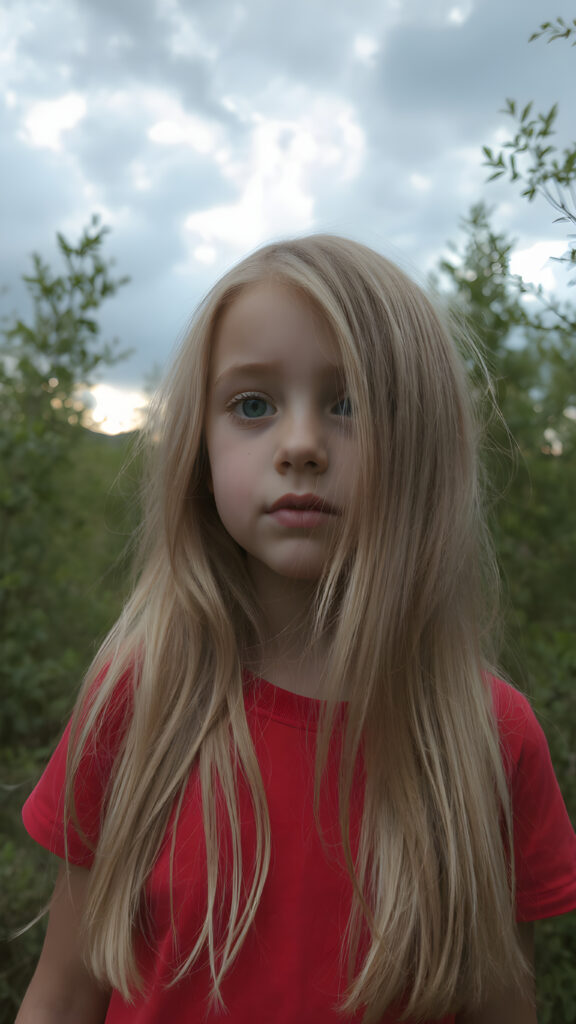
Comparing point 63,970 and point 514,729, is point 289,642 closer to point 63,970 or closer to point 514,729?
point 514,729

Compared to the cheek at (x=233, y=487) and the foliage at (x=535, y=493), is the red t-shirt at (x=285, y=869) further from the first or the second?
the foliage at (x=535, y=493)

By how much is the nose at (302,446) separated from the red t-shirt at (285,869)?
1.39ft

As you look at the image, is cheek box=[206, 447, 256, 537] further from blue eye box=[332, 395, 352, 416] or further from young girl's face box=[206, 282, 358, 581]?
blue eye box=[332, 395, 352, 416]

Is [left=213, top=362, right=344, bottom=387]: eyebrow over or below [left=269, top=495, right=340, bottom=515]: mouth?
over

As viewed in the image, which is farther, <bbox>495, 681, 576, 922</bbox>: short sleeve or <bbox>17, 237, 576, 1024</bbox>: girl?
<bbox>495, 681, 576, 922</bbox>: short sleeve

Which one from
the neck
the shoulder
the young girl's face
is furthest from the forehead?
the shoulder

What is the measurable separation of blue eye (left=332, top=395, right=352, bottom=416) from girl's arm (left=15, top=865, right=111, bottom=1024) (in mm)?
940

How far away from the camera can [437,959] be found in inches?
50.9

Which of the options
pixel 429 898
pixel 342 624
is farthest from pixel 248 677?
pixel 429 898

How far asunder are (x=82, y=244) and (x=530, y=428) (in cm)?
200

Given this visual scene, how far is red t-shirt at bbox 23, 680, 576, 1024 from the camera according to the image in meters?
1.30

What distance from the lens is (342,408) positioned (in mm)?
1338

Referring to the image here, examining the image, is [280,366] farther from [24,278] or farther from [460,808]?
[24,278]

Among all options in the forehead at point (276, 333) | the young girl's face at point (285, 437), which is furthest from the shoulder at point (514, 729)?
the forehead at point (276, 333)
